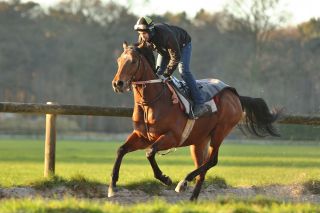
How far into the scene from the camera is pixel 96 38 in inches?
2926

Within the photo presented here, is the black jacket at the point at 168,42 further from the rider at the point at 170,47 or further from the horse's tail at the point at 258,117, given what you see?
the horse's tail at the point at 258,117

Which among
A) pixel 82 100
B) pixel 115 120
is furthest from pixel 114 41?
pixel 115 120

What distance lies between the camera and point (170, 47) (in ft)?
33.4

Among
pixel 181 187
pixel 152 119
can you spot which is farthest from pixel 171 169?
pixel 152 119

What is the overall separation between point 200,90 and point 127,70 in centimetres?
152

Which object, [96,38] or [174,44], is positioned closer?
[174,44]

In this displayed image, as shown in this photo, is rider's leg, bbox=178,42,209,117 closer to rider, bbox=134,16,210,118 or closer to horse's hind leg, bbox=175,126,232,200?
rider, bbox=134,16,210,118

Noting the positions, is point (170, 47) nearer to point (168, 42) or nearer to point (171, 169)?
point (168, 42)

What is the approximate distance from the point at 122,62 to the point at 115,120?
55.4m

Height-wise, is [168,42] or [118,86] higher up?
[168,42]

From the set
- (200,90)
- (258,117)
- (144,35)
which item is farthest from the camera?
(258,117)

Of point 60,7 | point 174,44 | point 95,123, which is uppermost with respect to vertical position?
point 60,7

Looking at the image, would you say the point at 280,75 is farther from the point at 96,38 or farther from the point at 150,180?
the point at 150,180

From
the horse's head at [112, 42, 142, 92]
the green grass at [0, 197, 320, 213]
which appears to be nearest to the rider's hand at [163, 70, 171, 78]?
the horse's head at [112, 42, 142, 92]
